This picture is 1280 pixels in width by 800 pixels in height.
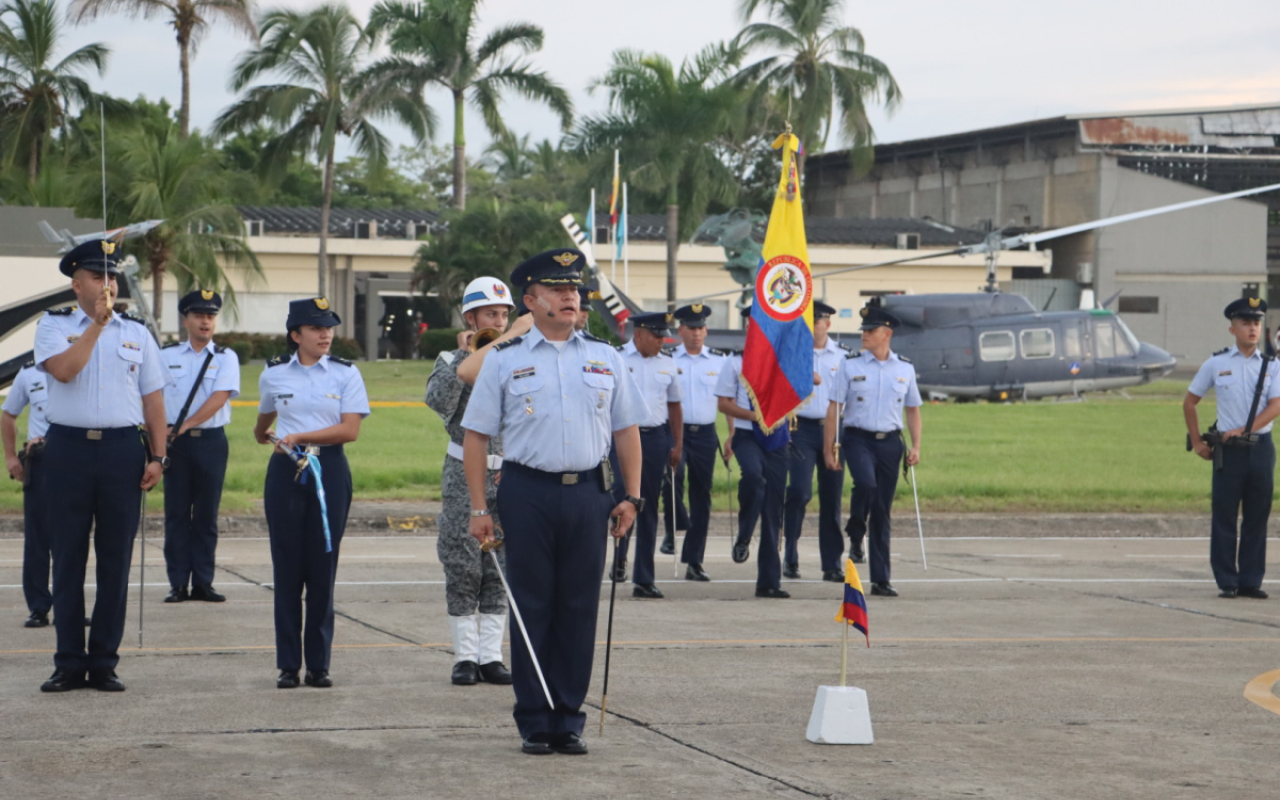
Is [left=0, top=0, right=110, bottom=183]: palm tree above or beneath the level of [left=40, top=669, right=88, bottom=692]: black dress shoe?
above

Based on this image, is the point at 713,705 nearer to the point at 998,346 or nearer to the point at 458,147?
the point at 998,346

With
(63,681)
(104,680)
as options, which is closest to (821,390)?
(104,680)

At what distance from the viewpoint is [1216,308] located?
207 ft

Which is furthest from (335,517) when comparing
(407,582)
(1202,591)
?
(1202,591)

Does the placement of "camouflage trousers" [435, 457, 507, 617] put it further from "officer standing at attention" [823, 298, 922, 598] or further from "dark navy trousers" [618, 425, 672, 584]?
"officer standing at attention" [823, 298, 922, 598]

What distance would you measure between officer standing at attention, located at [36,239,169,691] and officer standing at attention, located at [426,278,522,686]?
1415mm

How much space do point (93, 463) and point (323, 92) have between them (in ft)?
140

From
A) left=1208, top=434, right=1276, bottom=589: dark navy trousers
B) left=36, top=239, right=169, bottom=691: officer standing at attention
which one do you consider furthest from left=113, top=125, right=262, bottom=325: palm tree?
left=36, top=239, right=169, bottom=691: officer standing at attention

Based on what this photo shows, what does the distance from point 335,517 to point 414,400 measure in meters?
25.9

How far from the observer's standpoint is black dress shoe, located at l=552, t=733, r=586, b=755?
6.34 meters

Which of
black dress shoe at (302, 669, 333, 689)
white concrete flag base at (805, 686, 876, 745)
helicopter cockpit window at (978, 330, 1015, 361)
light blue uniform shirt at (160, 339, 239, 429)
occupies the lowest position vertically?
black dress shoe at (302, 669, 333, 689)

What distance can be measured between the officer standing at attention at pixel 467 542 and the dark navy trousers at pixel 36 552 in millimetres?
3127

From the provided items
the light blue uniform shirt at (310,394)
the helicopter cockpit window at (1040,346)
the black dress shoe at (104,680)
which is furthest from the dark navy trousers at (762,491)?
the helicopter cockpit window at (1040,346)

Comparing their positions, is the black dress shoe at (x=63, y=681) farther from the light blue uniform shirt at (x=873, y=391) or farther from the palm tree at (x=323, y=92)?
the palm tree at (x=323, y=92)
